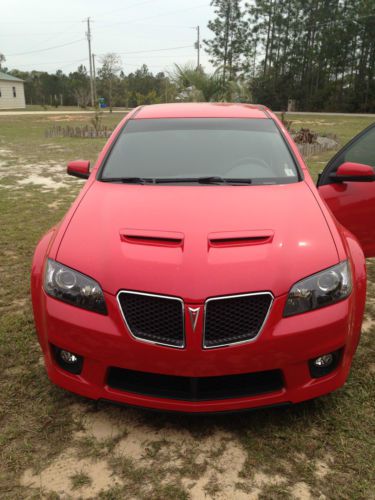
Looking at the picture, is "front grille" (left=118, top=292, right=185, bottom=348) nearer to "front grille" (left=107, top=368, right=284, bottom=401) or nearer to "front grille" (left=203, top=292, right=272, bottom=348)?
"front grille" (left=203, top=292, right=272, bottom=348)

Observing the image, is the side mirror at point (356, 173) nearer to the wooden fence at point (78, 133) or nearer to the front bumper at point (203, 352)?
the front bumper at point (203, 352)

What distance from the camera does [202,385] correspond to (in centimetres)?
199

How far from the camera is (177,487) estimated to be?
1833 mm

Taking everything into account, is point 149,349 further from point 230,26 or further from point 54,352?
point 230,26

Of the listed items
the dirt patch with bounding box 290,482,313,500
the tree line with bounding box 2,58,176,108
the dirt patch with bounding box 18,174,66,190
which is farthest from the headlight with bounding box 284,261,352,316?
the tree line with bounding box 2,58,176,108

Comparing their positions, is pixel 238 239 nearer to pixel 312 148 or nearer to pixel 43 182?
pixel 43 182

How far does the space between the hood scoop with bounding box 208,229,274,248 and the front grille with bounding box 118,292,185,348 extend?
39cm

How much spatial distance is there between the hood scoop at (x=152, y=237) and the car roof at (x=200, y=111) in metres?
1.59

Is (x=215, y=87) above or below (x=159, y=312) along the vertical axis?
above

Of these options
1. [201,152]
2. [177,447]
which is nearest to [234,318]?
[177,447]

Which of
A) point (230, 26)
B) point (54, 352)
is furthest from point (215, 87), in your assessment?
point (230, 26)

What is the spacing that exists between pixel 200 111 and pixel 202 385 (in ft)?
7.61

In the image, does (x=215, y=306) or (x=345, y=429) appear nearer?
(x=215, y=306)

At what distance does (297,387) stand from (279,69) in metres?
51.3
